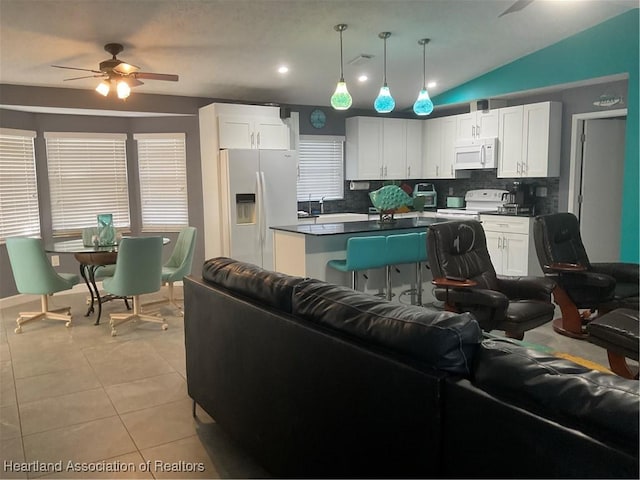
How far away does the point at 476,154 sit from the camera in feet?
22.6

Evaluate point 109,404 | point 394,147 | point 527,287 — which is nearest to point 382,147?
point 394,147

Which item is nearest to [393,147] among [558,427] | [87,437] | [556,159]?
[556,159]

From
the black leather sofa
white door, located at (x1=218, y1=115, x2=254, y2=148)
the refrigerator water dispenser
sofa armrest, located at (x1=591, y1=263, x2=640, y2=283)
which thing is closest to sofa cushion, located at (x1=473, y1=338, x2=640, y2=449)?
the black leather sofa

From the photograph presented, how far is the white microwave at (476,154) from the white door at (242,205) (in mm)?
2902

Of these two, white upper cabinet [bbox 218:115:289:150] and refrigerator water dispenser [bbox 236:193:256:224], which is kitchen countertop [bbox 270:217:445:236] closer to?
refrigerator water dispenser [bbox 236:193:256:224]

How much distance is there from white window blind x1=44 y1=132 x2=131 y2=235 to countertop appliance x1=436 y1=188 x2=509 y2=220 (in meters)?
4.34

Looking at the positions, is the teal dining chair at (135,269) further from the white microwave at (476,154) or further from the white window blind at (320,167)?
the white microwave at (476,154)

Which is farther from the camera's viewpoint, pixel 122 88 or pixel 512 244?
pixel 512 244

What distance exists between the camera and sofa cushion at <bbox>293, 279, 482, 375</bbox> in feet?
4.84

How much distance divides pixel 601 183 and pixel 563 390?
584 cm

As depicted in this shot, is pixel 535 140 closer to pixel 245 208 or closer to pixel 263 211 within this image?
pixel 263 211

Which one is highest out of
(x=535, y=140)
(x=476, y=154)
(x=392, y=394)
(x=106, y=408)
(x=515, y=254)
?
(x=535, y=140)

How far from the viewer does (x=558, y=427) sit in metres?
1.16

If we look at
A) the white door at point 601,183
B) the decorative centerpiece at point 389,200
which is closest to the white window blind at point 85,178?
the decorative centerpiece at point 389,200
